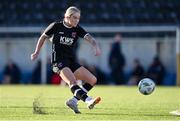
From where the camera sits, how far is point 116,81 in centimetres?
3022

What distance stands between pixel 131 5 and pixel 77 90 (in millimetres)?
21902

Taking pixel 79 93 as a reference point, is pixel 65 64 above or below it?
above

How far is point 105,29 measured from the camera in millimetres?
31969

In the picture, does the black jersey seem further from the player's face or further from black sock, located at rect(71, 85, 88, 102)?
black sock, located at rect(71, 85, 88, 102)

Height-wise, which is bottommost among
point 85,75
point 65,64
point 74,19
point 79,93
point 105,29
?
point 105,29

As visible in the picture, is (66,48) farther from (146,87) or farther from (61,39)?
(146,87)

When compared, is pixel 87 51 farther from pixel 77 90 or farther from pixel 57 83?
pixel 77 90

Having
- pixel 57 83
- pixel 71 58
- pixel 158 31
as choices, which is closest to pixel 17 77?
pixel 57 83

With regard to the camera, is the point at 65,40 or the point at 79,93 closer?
the point at 79,93

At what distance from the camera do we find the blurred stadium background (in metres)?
31.7

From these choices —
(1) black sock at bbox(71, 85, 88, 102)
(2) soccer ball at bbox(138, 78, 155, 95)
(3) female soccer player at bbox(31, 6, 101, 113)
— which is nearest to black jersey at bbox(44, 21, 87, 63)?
(3) female soccer player at bbox(31, 6, 101, 113)

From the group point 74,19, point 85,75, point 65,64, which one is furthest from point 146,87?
point 74,19

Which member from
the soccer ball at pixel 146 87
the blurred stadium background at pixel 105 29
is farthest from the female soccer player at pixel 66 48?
the blurred stadium background at pixel 105 29

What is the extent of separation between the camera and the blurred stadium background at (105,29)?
31734 mm
